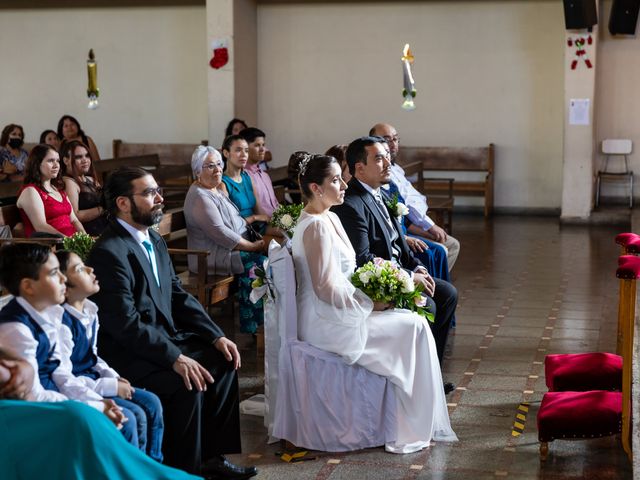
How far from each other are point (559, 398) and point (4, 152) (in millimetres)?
7460

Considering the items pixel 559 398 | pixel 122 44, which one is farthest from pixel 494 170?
pixel 559 398

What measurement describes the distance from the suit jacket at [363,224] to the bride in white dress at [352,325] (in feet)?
1.57

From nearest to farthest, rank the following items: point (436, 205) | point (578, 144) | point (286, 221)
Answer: point (286, 221) < point (436, 205) < point (578, 144)

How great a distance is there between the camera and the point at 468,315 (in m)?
7.39

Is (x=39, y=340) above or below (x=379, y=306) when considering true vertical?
above

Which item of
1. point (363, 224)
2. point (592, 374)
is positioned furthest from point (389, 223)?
point (592, 374)

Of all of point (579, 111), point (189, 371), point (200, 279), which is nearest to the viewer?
point (189, 371)

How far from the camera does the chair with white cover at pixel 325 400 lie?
4480mm

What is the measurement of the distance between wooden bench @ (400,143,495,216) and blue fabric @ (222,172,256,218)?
6825 mm

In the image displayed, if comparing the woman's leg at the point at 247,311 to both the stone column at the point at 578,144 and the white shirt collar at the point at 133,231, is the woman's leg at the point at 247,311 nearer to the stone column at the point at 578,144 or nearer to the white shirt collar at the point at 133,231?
the white shirt collar at the point at 133,231

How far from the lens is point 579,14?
1233 cm

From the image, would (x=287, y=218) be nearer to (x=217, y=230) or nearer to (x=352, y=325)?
(x=217, y=230)

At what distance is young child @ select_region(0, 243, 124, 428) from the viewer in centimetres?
317

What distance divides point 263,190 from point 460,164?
6992 millimetres
